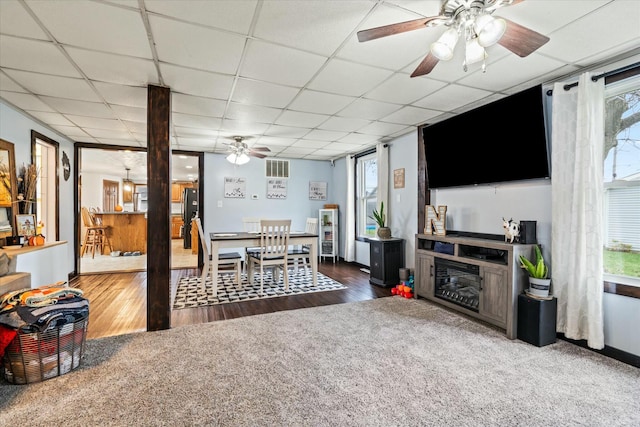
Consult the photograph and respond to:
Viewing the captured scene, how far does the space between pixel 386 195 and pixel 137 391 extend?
4.30 meters

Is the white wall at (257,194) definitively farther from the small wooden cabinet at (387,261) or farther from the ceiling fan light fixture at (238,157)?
the small wooden cabinet at (387,261)

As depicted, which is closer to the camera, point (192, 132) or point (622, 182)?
point (622, 182)

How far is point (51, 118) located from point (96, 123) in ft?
1.56

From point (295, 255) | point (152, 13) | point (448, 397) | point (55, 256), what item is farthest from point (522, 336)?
point (55, 256)

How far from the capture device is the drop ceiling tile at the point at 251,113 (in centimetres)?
347

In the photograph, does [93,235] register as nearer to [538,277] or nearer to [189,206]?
[189,206]

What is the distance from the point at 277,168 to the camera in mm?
6637

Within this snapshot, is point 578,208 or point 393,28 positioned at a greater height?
point 393,28

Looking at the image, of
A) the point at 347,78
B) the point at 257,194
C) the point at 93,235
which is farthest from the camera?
the point at 93,235

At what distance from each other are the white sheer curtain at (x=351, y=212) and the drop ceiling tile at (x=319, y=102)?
2653 mm

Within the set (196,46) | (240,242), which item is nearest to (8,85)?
(196,46)

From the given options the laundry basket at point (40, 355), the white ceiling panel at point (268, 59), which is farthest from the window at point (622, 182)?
the laundry basket at point (40, 355)

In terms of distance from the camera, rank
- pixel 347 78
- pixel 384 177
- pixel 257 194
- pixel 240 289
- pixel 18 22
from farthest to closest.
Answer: pixel 257 194 → pixel 384 177 → pixel 240 289 → pixel 347 78 → pixel 18 22

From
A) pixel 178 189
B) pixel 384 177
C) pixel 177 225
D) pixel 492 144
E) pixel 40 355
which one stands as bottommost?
pixel 40 355
